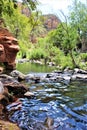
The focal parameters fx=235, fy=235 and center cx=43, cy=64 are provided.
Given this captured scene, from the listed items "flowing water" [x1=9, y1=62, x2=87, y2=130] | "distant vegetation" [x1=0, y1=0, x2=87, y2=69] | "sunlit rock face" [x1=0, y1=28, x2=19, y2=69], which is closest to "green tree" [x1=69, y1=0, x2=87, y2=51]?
"distant vegetation" [x1=0, y1=0, x2=87, y2=69]

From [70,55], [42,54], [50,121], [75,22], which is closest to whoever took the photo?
[50,121]

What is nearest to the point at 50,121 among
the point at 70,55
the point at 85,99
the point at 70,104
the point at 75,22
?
the point at 70,104

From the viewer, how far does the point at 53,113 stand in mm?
8516

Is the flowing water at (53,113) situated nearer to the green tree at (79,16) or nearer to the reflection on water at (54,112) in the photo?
the reflection on water at (54,112)

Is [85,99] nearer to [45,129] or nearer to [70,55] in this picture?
[45,129]

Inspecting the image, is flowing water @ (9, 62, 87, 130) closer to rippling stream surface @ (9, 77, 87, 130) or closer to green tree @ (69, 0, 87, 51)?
rippling stream surface @ (9, 77, 87, 130)

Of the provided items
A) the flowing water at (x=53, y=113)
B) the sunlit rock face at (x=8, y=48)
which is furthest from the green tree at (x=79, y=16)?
the flowing water at (x=53, y=113)

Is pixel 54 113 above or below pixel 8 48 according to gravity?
below

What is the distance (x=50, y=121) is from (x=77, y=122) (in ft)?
2.82

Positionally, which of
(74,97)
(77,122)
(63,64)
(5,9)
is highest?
(5,9)

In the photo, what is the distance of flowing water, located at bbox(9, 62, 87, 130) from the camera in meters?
7.09

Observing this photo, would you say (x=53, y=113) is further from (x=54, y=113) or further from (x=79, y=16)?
(x=79, y=16)

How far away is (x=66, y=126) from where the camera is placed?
23.1ft

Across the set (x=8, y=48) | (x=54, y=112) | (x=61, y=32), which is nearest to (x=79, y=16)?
(x=61, y=32)
